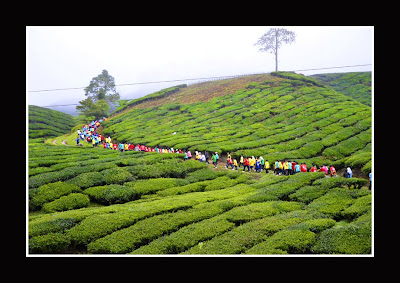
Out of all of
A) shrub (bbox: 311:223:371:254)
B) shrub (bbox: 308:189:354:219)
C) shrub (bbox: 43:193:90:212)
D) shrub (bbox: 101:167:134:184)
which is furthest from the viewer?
shrub (bbox: 101:167:134:184)

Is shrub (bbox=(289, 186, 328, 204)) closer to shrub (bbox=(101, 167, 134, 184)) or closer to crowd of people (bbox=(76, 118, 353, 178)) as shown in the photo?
crowd of people (bbox=(76, 118, 353, 178))

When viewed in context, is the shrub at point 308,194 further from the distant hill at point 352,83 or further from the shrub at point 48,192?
the distant hill at point 352,83

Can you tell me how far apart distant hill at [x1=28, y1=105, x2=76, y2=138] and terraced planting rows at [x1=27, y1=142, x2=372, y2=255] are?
27.7m

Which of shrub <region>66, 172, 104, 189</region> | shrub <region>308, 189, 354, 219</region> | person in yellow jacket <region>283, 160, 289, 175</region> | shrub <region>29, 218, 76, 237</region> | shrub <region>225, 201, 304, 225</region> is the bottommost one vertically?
shrub <region>29, 218, 76, 237</region>

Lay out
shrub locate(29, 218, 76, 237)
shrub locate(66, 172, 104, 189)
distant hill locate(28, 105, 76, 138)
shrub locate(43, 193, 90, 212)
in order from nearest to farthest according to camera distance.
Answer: shrub locate(29, 218, 76, 237) → shrub locate(43, 193, 90, 212) → shrub locate(66, 172, 104, 189) → distant hill locate(28, 105, 76, 138)

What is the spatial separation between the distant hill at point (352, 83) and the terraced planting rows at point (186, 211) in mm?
43127

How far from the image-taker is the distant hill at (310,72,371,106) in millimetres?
58206

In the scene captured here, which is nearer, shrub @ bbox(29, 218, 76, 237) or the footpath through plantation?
the footpath through plantation

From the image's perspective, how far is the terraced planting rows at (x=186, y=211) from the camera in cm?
1260

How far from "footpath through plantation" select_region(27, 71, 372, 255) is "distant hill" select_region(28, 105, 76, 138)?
1764 centimetres

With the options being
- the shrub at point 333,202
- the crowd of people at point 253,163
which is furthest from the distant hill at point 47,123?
the shrub at point 333,202

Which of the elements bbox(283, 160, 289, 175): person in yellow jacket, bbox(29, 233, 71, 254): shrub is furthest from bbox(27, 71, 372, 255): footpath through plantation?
bbox(283, 160, 289, 175): person in yellow jacket

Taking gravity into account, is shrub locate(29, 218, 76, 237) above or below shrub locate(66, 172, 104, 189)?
below

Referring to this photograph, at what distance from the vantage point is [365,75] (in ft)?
227
